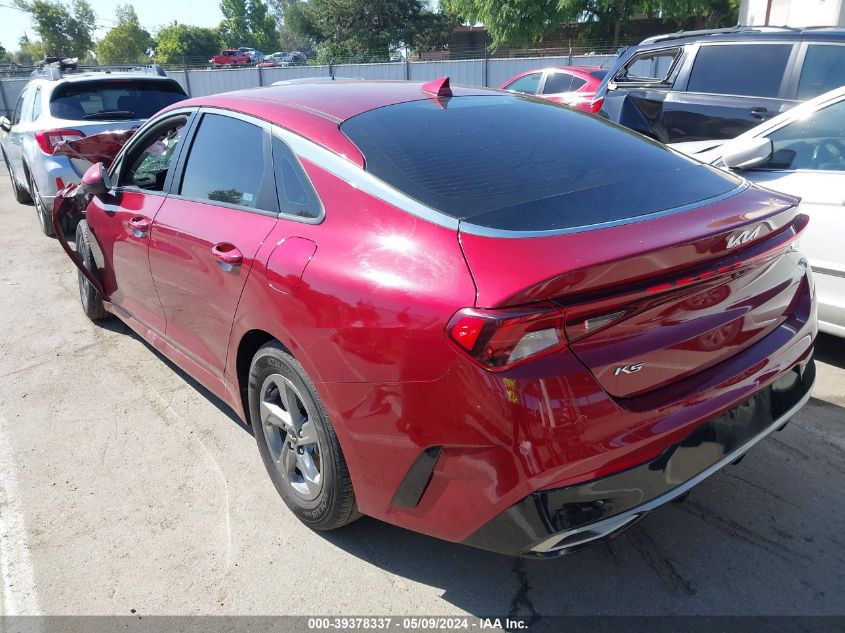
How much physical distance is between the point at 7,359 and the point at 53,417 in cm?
119

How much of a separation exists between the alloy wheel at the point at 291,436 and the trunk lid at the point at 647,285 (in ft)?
3.29

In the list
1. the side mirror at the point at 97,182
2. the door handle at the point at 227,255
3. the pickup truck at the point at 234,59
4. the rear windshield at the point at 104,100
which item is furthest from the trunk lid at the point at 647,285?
the pickup truck at the point at 234,59

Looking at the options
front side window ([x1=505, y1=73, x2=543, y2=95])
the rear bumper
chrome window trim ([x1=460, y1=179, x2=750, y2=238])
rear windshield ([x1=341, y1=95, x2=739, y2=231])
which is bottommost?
the rear bumper

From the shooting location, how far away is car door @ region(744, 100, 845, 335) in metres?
3.71

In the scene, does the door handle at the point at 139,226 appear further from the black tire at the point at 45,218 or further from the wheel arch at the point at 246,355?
the black tire at the point at 45,218

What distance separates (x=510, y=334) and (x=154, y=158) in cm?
292

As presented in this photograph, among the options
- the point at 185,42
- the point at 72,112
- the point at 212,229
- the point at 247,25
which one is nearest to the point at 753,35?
the point at 212,229

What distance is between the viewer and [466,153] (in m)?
2.51

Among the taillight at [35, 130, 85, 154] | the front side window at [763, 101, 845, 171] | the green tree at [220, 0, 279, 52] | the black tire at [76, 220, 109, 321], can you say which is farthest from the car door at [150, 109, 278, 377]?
the green tree at [220, 0, 279, 52]

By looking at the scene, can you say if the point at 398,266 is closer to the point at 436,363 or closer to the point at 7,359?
the point at 436,363

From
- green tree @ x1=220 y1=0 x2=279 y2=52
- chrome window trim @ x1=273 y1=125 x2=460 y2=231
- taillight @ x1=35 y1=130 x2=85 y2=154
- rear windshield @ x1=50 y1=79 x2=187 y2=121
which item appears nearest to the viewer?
chrome window trim @ x1=273 y1=125 x2=460 y2=231

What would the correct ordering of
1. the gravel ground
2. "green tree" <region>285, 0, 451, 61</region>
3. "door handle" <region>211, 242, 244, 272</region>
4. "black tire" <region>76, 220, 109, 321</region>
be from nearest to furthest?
1. the gravel ground
2. "door handle" <region>211, 242, 244, 272</region>
3. "black tire" <region>76, 220, 109, 321</region>
4. "green tree" <region>285, 0, 451, 61</region>

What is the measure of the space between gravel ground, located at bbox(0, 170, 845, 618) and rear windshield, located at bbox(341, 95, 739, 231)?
130 centimetres

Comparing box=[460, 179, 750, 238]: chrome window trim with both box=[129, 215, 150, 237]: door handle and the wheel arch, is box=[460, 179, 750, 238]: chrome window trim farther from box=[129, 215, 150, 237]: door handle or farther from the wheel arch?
box=[129, 215, 150, 237]: door handle
